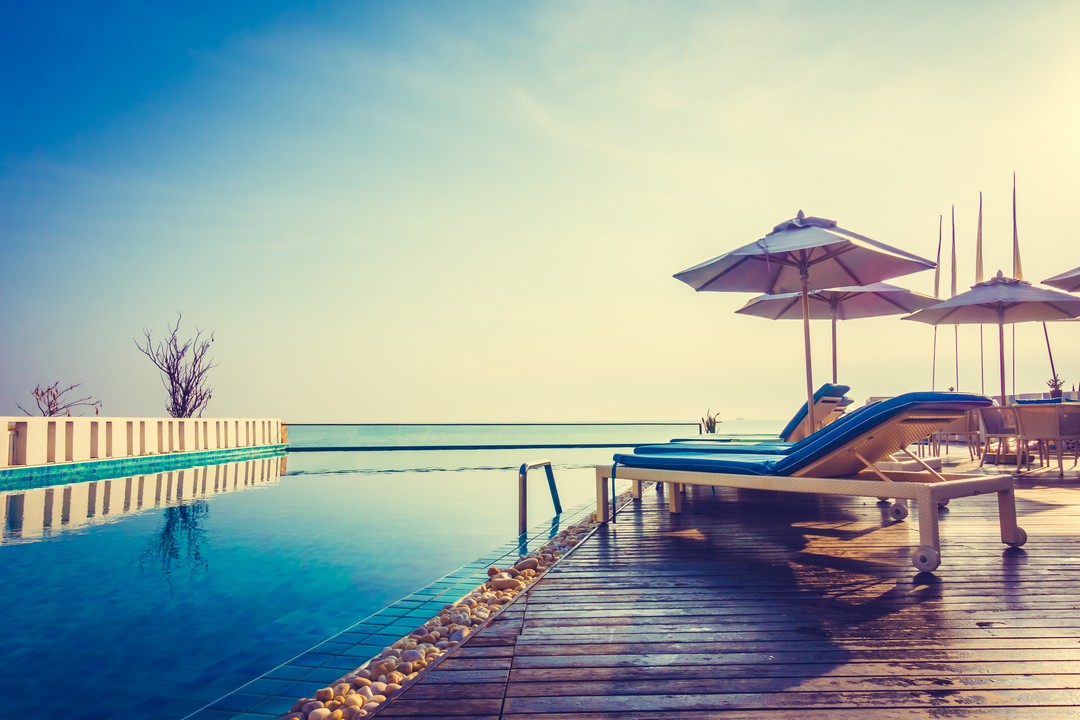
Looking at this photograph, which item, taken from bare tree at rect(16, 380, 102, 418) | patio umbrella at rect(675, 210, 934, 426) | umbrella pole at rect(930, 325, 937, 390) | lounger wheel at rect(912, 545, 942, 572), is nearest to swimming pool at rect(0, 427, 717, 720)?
lounger wheel at rect(912, 545, 942, 572)

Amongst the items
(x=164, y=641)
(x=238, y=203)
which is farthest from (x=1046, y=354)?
(x=238, y=203)


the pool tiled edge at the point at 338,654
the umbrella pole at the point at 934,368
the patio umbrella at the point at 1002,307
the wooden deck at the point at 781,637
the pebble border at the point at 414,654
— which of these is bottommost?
the pool tiled edge at the point at 338,654

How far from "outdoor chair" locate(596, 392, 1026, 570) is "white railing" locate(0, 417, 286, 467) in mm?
10801

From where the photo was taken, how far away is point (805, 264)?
5324 mm

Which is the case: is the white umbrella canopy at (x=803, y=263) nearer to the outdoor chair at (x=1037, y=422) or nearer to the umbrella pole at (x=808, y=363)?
the umbrella pole at (x=808, y=363)

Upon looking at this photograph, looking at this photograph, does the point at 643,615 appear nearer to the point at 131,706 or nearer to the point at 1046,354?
the point at 131,706

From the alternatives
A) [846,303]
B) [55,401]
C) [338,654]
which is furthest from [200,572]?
[55,401]

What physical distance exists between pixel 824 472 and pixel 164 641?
3695 mm

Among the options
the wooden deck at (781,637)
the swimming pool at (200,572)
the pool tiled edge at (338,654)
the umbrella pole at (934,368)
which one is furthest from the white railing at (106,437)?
the umbrella pole at (934,368)

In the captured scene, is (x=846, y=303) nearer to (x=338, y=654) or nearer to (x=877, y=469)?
(x=877, y=469)

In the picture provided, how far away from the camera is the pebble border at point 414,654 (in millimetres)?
2090

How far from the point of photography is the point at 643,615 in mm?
2207

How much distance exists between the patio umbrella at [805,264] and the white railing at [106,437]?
1053 cm

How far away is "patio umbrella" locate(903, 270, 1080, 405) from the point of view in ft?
23.5
